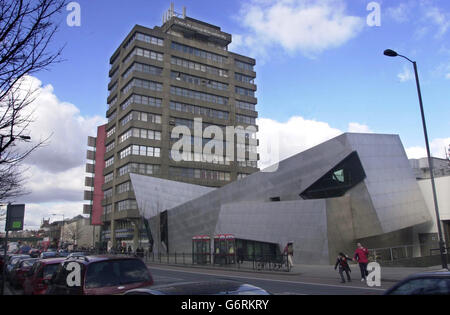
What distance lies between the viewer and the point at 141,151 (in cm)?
7406

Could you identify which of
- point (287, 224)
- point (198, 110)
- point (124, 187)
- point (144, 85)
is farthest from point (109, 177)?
point (287, 224)

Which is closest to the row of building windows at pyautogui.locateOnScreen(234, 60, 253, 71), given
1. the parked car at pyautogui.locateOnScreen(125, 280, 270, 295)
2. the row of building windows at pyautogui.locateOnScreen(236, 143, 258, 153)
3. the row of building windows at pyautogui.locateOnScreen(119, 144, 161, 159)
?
the row of building windows at pyautogui.locateOnScreen(236, 143, 258, 153)

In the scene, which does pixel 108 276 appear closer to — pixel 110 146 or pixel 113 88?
pixel 110 146

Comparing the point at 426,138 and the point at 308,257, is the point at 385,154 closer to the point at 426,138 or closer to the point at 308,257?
the point at 308,257

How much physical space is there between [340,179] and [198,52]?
6268 centimetres

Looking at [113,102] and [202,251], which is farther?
[113,102]

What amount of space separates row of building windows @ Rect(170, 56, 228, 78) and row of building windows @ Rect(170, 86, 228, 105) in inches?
218

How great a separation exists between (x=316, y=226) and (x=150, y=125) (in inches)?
2067

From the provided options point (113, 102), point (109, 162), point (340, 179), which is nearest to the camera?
point (340, 179)

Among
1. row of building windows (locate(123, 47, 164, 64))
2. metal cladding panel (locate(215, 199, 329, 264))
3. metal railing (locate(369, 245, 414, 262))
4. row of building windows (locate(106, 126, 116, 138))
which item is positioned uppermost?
row of building windows (locate(123, 47, 164, 64))

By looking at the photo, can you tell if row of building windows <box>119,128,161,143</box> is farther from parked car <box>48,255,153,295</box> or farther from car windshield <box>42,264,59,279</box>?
parked car <box>48,255,153,295</box>

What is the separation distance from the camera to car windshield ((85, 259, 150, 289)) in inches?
283

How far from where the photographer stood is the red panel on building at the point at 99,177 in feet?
287

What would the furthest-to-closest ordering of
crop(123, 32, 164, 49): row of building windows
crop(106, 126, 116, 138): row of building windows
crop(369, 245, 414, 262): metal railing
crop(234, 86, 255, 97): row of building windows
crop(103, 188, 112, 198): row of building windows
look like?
crop(234, 86, 255, 97): row of building windows → crop(106, 126, 116, 138): row of building windows → crop(103, 188, 112, 198): row of building windows → crop(123, 32, 164, 49): row of building windows → crop(369, 245, 414, 262): metal railing
